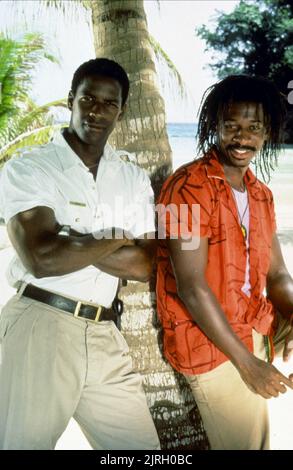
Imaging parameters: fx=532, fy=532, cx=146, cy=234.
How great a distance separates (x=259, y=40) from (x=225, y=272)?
1652 centimetres

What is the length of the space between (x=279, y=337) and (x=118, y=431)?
36.1 inches

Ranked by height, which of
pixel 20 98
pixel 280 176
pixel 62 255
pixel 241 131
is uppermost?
pixel 241 131

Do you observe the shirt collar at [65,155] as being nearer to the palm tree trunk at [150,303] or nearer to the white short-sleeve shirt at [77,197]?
the white short-sleeve shirt at [77,197]

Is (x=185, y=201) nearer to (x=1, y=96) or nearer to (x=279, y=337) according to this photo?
(x=279, y=337)

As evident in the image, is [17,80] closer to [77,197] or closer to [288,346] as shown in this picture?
[77,197]

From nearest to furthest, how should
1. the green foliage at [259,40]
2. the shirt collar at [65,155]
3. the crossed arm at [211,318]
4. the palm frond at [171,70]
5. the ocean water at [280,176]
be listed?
the crossed arm at [211,318]
the shirt collar at [65,155]
the palm frond at [171,70]
the green foliage at [259,40]
the ocean water at [280,176]

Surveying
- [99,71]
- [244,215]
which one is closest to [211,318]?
[244,215]

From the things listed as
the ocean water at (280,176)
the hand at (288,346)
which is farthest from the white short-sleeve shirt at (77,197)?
the ocean water at (280,176)

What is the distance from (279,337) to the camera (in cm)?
265

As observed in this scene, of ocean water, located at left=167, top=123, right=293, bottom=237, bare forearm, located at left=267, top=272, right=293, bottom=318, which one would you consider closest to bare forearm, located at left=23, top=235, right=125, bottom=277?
bare forearm, located at left=267, top=272, right=293, bottom=318

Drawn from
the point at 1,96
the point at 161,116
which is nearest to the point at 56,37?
the point at 1,96

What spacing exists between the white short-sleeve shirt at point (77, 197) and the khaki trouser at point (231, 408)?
22.7 inches

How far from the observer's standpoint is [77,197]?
231 centimetres

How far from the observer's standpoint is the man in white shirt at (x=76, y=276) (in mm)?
2137
